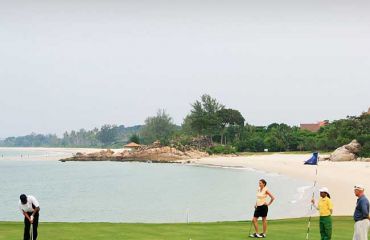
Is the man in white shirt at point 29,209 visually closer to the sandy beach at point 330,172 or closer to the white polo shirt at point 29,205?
the white polo shirt at point 29,205

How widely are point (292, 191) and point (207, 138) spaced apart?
102 metres

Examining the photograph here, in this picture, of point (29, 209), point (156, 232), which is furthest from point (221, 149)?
point (29, 209)

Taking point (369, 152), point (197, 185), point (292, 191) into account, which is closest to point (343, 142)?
point (369, 152)

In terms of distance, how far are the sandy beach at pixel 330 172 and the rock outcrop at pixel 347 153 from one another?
15.7 ft

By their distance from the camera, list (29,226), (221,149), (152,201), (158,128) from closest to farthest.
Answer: (29,226), (152,201), (221,149), (158,128)

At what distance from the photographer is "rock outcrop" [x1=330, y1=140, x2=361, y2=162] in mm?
89250

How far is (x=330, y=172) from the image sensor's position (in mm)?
69375

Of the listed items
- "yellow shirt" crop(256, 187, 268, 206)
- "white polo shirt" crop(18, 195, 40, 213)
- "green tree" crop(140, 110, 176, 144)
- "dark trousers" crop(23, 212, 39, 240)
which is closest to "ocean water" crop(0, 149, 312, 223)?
"yellow shirt" crop(256, 187, 268, 206)

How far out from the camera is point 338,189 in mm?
48562

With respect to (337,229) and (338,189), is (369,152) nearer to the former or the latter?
(338,189)

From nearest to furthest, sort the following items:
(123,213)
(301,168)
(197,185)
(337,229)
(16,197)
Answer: (337,229) → (123,213) → (16,197) → (197,185) → (301,168)

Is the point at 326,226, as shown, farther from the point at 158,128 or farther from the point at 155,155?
the point at 158,128

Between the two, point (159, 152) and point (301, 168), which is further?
point (159, 152)

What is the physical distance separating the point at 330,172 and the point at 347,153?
74.0ft
